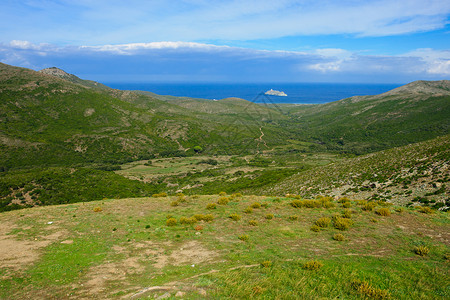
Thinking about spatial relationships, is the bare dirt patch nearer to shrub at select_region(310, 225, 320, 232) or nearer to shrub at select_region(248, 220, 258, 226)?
shrub at select_region(248, 220, 258, 226)

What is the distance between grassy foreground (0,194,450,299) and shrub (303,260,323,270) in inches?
1.8

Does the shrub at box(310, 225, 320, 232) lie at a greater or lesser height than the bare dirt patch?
lesser

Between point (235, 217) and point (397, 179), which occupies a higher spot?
point (235, 217)

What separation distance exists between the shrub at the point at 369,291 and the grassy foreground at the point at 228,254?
0.04m

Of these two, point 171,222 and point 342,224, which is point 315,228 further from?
point 171,222

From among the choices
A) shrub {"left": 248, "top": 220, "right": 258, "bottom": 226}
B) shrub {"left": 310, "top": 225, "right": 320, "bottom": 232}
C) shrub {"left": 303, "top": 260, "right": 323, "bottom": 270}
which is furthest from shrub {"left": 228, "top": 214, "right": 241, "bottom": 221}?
shrub {"left": 303, "top": 260, "right": 323, "bottom": 270}

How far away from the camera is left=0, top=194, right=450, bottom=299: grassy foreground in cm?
951

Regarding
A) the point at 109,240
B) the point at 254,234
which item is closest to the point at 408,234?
the point at 254,234

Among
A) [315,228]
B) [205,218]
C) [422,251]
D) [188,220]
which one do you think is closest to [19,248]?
[188,220]

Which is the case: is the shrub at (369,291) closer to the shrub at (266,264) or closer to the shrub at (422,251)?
the shrub at (266,264)

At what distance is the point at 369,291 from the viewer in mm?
9055

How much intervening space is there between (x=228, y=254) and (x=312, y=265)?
14.4 ft

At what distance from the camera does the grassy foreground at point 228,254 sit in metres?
9.51

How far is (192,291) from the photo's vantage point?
9.24 metres
